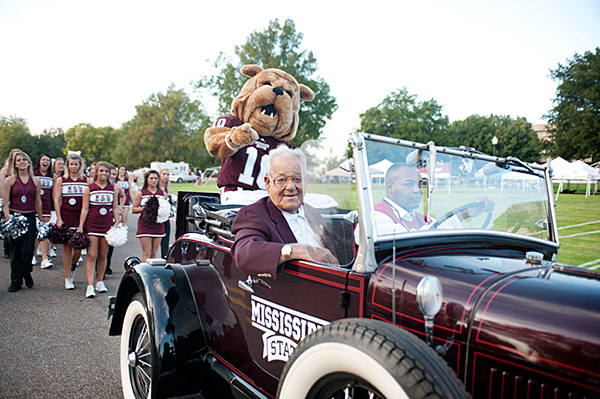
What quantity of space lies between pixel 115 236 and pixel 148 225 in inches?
23.8

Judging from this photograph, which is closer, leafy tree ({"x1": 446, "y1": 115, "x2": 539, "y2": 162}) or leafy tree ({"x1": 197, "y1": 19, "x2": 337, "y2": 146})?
leafy tree ({"x1": 197, "y1": 19, "x2": 337, "y2": 146})

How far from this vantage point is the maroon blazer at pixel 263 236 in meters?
1.82

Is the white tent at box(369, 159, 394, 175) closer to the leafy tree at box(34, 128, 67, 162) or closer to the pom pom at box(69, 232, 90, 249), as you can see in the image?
the pom pom at box(69, 232, 90, 249)

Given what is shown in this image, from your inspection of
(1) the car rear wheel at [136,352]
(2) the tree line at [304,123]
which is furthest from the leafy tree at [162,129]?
(1) the car rear wheel at [136,352]

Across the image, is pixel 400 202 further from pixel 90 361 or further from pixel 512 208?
pixel 90 361

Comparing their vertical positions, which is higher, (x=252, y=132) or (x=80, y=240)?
(x=252, y=132)

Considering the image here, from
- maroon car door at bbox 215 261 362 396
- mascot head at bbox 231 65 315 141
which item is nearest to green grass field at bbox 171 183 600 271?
A: maroon car door at bbox 215 261 362 396

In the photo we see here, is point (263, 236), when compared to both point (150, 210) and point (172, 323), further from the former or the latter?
point (150, 210)

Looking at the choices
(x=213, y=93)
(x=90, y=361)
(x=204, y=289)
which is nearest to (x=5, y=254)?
(x=90, y=361)

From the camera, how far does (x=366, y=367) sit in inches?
46.8

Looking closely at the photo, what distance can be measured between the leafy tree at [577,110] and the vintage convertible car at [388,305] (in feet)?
129

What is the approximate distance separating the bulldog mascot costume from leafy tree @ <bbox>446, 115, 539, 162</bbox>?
42.7m

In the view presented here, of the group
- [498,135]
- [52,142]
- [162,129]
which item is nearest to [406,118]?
[498,135]

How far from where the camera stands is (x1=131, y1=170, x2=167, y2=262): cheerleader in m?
5.77
